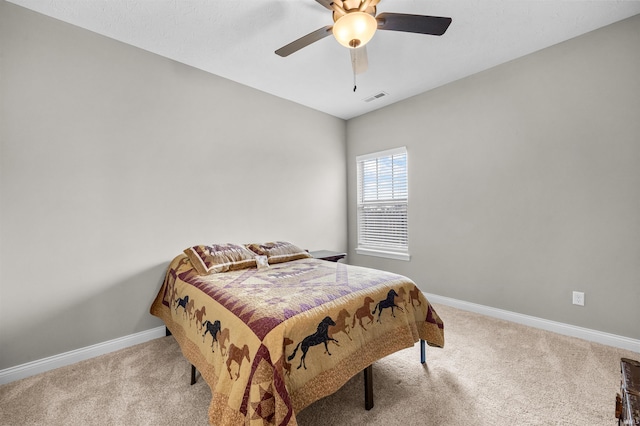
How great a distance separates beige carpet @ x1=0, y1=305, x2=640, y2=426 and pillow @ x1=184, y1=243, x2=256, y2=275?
2.47 feet

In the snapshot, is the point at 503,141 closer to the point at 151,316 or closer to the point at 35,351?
the point at 151,316

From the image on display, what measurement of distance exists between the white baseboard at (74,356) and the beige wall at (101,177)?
5cm

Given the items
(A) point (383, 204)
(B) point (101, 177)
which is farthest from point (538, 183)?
(B) point (101, 177)

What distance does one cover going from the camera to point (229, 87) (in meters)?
3.14

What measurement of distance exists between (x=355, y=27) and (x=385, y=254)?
3.00 meters

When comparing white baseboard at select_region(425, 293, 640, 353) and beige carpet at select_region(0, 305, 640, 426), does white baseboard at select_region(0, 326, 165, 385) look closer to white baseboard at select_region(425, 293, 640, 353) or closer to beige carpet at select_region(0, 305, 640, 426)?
beige carpet at select_region(0, 305, 640, 426)

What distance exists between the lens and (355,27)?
63.1 inches

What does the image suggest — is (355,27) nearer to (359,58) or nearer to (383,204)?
(359,58)

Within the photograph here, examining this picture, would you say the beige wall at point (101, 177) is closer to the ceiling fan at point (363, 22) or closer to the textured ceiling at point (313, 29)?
the textured ceiling at point (313, 29)

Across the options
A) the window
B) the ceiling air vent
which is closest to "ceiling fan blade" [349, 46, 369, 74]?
the ceiling air vent

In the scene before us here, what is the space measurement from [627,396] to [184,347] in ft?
7.02

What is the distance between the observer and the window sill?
3.73 m

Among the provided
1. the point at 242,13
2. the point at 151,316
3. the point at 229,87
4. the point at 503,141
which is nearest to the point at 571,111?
the point at 503,141

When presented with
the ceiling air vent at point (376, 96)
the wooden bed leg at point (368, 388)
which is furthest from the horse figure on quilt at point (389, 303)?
the ceiling air vent at point (376, 96)
